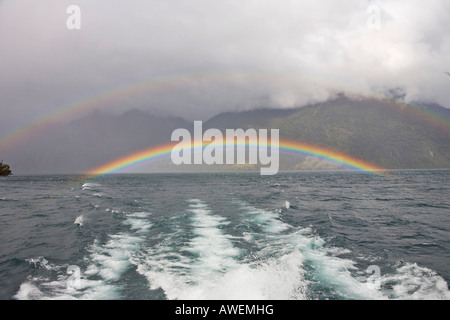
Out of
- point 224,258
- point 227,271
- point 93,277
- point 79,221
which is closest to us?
point 93,277

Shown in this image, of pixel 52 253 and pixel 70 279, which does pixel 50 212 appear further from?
pixel 70 279

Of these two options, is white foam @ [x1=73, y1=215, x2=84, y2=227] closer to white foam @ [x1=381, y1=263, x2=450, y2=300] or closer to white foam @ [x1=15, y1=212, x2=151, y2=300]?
white foam @ [x1=15, y1=212, x2=151, y2=300]

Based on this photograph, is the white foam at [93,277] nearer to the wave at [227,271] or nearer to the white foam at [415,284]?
the wave at [227,271]

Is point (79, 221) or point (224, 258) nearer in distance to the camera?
point (224, 258)

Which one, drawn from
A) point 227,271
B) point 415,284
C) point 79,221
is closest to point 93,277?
point 227,271

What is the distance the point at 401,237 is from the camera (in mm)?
24641

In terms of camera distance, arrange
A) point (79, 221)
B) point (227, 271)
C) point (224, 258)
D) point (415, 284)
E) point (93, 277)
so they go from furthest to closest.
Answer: point (79, 221) < point (224, 258) < point (227, 271) < point (93, 277) < point (415, 284)

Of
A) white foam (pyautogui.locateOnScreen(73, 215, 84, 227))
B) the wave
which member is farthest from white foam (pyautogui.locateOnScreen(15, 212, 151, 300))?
white foam (pyautogui.locateOnScreen(73, 215, 84, 227))

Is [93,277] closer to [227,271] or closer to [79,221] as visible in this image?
[227,271]

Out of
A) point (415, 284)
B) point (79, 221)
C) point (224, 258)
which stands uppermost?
point (415, 284)

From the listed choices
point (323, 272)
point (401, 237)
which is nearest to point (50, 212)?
point (323, 272)

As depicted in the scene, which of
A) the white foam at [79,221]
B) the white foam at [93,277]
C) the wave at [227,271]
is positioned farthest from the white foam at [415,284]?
the white foam at [79,221]

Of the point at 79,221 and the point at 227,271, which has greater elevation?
the point at 227,271
